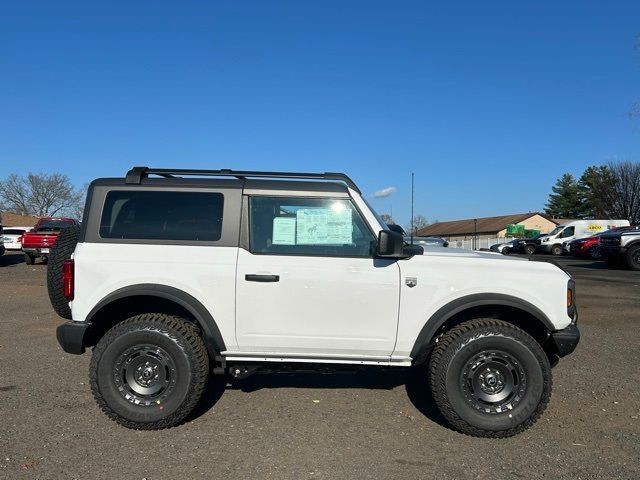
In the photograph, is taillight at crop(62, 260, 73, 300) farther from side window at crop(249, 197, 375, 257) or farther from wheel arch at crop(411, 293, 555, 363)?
wheel arch at crop(411, 293, 555, 363)

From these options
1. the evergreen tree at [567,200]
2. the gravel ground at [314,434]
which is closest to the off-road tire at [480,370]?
the gravel ground at [314,434]

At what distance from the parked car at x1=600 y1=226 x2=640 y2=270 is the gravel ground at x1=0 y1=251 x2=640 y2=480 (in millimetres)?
16761

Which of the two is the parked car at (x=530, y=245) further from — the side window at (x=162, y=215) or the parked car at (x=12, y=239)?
the side window at (x=162, y=215)

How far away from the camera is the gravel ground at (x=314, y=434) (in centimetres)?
351

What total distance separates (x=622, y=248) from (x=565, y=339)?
1934 centimetres

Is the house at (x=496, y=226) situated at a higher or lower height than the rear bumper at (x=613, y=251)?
higher

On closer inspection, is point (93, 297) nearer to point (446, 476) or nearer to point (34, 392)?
point (34, 392)

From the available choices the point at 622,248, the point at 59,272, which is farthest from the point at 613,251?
the point at 59,272

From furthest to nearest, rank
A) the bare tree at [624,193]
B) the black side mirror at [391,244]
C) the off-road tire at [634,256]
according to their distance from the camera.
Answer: the bare tree at [624,193], the off-road tire at [634,256], the black side mirror at [391,244]

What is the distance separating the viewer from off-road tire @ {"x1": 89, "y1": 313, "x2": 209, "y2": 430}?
13.4 feet

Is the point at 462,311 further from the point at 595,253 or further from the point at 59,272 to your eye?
the point at 595,253

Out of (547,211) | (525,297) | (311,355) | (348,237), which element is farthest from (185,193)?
(547,211)

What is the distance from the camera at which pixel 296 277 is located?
13.4 feet

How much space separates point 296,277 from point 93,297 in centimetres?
163
